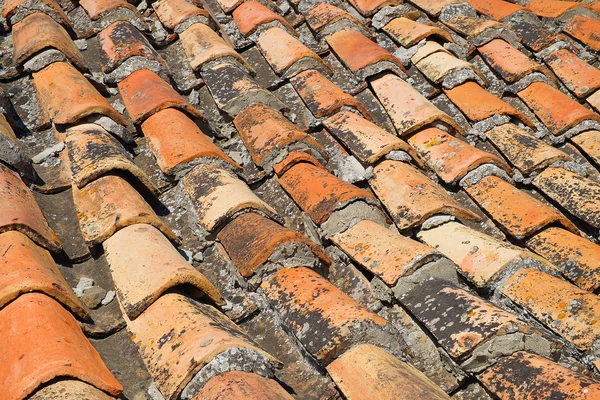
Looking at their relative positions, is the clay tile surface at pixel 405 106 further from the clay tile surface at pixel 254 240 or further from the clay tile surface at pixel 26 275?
the clay tile surface at pixel 26 275

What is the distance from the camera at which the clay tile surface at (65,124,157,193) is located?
9.62 feet

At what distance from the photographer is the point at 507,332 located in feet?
6.93

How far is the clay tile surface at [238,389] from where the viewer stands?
1881mm

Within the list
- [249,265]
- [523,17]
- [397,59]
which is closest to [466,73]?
[397,59]

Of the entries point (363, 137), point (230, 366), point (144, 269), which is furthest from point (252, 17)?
point (230, 366)

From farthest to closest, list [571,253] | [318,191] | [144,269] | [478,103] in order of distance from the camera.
→ 1. [478,103]
2. [318,191]
3. [571,253]
4. [144,269]

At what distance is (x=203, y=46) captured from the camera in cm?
418

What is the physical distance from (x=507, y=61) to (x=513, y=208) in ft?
5.34

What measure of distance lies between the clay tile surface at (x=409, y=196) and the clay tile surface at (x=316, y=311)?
70cm

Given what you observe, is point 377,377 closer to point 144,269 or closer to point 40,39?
point 144,269

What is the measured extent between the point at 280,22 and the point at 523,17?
A: 2.04 metres

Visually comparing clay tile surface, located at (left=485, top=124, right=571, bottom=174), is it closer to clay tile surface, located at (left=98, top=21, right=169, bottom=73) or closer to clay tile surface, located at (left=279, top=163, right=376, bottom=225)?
clay tile surface, located at (left=279, top=163, right=376, bottom=225)

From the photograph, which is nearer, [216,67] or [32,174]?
[32,174]

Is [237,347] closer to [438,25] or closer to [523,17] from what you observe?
[438,25]
